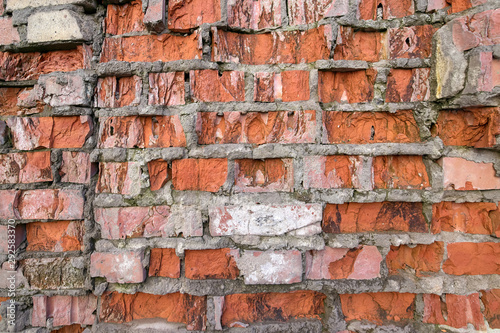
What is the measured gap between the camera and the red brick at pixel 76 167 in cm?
90

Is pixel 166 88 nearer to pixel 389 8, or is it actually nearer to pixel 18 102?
pixel 18 102

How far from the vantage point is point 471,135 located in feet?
2.78

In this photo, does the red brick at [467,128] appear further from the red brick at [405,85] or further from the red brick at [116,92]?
the red brick at [116,92]

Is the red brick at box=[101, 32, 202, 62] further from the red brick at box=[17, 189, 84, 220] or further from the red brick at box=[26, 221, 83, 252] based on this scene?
the red brick at box=[26, 221, 83, 252]

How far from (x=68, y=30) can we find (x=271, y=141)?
85 centimetres

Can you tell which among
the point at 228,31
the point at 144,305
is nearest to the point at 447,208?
the point at 228,31

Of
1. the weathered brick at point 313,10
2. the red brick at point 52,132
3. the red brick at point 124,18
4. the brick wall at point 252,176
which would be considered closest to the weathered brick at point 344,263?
the brick wall at point 252,176

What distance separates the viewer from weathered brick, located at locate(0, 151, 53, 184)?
0.90 meters

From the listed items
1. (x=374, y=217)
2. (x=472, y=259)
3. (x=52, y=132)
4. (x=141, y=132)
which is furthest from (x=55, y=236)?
(x=472, y=259)

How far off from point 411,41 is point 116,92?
1076mm

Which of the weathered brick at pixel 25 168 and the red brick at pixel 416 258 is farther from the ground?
the weathered brick at pixel 25 168

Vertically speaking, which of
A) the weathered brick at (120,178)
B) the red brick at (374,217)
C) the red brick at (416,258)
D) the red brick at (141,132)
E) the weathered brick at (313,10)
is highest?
the weathered brick at (313,10)

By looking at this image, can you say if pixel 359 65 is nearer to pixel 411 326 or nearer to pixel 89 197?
pixel 411 326

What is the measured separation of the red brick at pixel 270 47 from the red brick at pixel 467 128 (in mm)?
473
